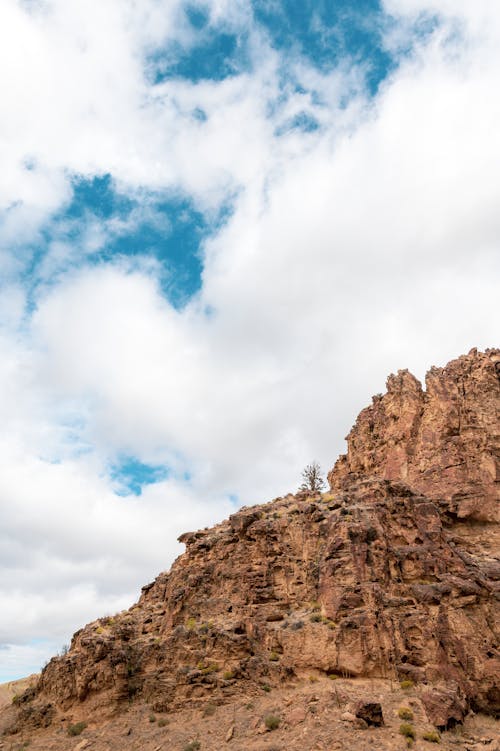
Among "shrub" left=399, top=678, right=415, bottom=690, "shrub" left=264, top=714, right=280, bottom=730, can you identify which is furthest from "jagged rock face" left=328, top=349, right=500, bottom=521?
"shrub" left=264, top=714, right=280, bottom=730

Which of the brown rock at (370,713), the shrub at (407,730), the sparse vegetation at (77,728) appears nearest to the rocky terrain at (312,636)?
the brown rock at (370,713)

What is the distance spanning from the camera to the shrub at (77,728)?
3052 centimetres

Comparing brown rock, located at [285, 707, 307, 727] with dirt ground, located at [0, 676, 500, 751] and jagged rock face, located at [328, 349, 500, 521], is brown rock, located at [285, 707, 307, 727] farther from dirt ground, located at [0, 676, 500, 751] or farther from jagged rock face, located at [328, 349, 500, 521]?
jagged rock face, located at [328, 349, 500, 521]

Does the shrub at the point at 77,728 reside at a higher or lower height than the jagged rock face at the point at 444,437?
lower

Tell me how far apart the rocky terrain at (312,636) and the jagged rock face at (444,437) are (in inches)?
8.9

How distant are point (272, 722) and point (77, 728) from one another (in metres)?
13.5

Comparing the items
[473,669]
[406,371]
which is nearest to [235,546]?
[473,669]

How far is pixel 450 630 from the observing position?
→ 27531 millimetres

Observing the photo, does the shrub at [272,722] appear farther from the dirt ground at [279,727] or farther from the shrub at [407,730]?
the shrub at [407,730]

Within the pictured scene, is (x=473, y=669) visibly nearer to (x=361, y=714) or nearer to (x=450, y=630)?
(x=450, y=630)

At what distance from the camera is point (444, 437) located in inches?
1764

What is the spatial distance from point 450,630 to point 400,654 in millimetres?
3248

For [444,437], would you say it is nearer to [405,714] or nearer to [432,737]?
[405,714]

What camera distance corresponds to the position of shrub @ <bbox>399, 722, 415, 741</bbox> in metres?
22.0
